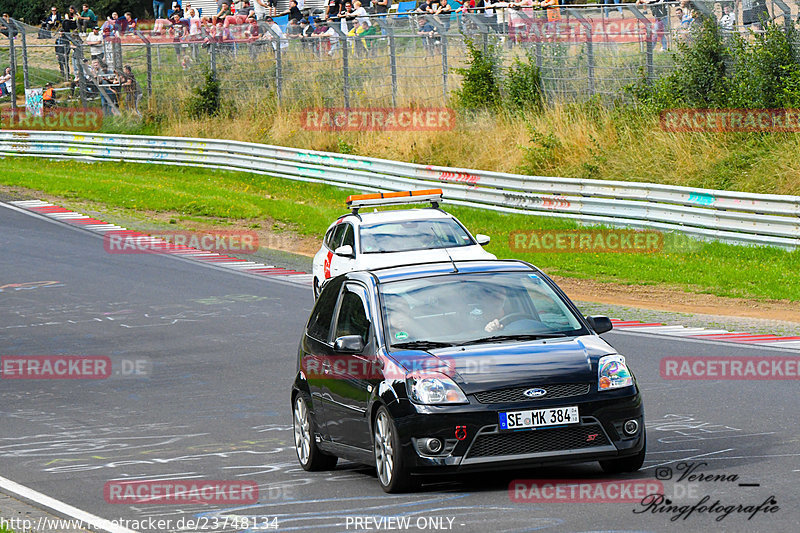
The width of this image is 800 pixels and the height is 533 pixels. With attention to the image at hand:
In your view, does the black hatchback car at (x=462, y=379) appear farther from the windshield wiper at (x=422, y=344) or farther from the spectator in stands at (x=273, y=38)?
the spectator in stands at (x=273, y=38)

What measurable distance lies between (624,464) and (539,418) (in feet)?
2.60

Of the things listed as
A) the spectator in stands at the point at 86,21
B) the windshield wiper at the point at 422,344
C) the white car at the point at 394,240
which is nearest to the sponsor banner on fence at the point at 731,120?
the white car at the point at 394,240

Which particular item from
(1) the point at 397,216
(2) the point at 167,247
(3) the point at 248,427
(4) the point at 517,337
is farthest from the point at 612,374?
(2) the point at 167,247

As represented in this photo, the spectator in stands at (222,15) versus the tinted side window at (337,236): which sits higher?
the spectator in stands at (222,15)

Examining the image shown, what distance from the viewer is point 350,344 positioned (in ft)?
29.0

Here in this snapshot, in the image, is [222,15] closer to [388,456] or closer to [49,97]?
[49,97]

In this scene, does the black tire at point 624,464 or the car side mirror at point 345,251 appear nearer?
the black tire at point 624,464

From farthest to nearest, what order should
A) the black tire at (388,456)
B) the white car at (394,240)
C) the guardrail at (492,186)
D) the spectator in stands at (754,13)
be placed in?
the spectator in stands at (754,13) < the guardrail at (492,186) < the white car at (394,240) < the black tire at (388,456)

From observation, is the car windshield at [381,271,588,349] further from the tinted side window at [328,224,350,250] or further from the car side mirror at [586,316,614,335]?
the tinted side window at [328,224,350,250]

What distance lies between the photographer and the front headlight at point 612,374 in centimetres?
824

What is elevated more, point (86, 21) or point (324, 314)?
point (86, 21)

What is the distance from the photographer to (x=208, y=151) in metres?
37.8

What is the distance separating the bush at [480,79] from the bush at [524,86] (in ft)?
1.67

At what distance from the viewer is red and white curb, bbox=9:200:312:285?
23406 mm
